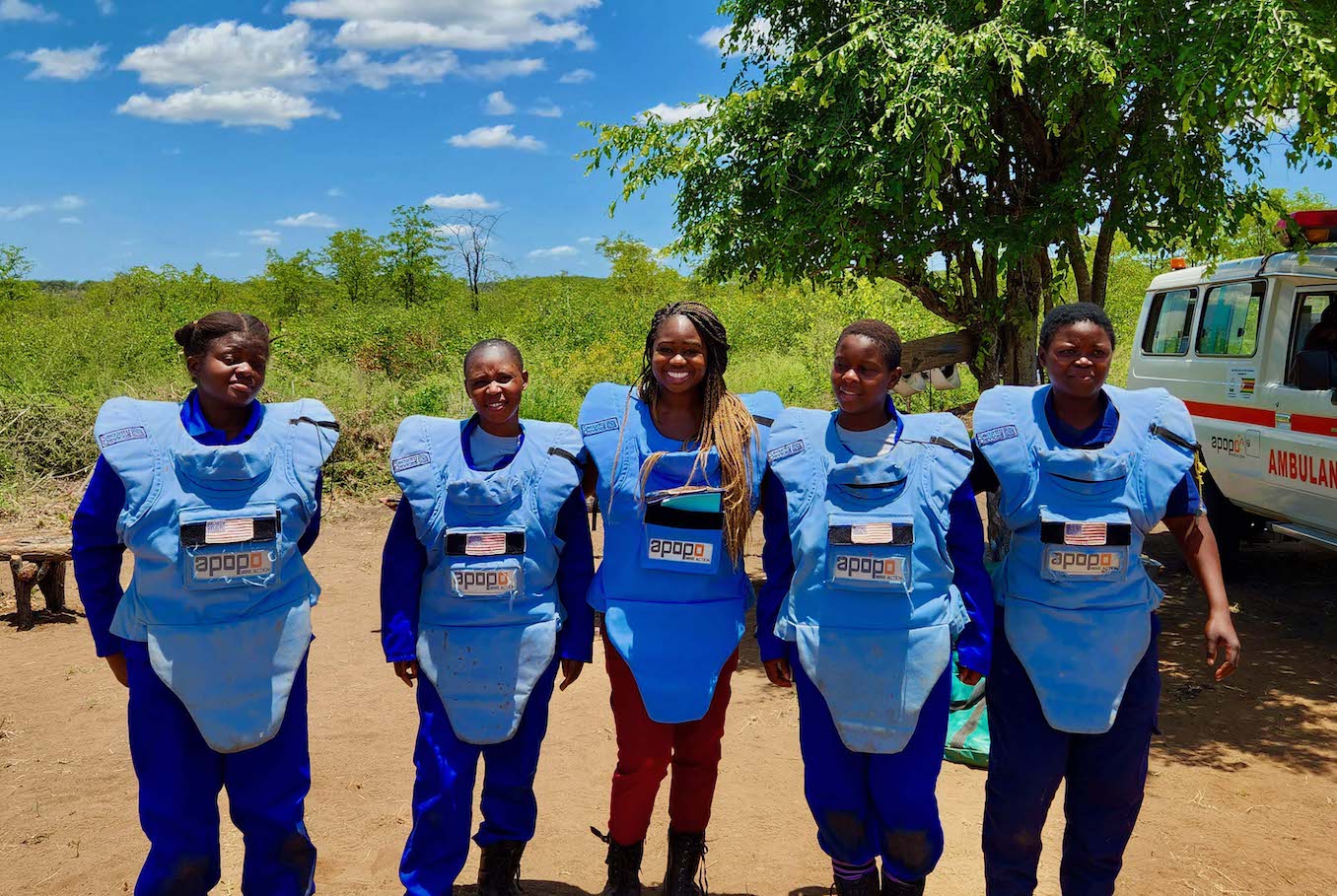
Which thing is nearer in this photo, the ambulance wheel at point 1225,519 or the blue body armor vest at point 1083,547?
the blue body armor vest at point 1083,547

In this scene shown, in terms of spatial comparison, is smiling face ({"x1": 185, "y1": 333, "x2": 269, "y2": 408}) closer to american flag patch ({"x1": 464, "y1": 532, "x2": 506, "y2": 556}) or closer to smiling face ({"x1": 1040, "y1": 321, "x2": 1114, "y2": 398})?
american flag patch ({"x1": 464, "y1": 532, "x2": 506, "y2": 556})

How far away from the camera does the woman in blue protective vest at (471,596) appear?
8.91 feet

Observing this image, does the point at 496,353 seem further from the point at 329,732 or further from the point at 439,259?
the point at 439,259

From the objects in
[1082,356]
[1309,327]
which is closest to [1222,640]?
[1082,356]

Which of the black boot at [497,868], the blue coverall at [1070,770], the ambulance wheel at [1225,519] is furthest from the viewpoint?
the ambulance wheel at [1225,519]

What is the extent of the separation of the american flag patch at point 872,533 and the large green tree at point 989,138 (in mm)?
2987

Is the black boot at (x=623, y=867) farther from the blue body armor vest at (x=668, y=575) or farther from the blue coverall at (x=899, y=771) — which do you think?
the blue coverall at (x=899, y=771)

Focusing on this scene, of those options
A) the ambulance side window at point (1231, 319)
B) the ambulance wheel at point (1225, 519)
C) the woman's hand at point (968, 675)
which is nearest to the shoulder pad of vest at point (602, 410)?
the woman's hand at point (968, 675)

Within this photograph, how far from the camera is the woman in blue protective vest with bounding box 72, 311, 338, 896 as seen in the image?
2.45 meters

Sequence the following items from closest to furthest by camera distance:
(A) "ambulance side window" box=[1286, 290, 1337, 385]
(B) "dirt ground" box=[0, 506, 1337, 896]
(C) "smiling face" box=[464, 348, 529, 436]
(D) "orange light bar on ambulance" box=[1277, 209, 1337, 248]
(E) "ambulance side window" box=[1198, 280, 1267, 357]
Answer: (C) "smiling face" box=[464, 348, 529, 436]
(B) "dirt ground" box=[0, 506, 1337, 896]
(D) "orange light bar on ambulance" box=[1277, 209, 1337, 248]
(A) "ambulance side window" box=[1286, 290, 1337, 385]
(E) "ambulance side window" box=[1198, 280, 1267, 357]

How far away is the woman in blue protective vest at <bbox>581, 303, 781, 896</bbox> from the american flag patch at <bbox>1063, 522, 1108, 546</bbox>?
82cm

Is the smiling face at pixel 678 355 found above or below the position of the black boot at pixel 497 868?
above

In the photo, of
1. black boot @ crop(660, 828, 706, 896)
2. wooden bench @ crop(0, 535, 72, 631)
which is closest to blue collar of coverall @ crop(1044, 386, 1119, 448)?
black boot @ crop(660, 828, 706, 896)

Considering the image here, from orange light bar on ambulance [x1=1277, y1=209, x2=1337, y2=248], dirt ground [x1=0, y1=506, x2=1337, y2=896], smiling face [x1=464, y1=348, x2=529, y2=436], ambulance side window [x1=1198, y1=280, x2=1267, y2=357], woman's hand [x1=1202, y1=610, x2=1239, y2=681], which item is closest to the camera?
woman's hand [x1=1202, y1=610, x2=1239, y2=681]
